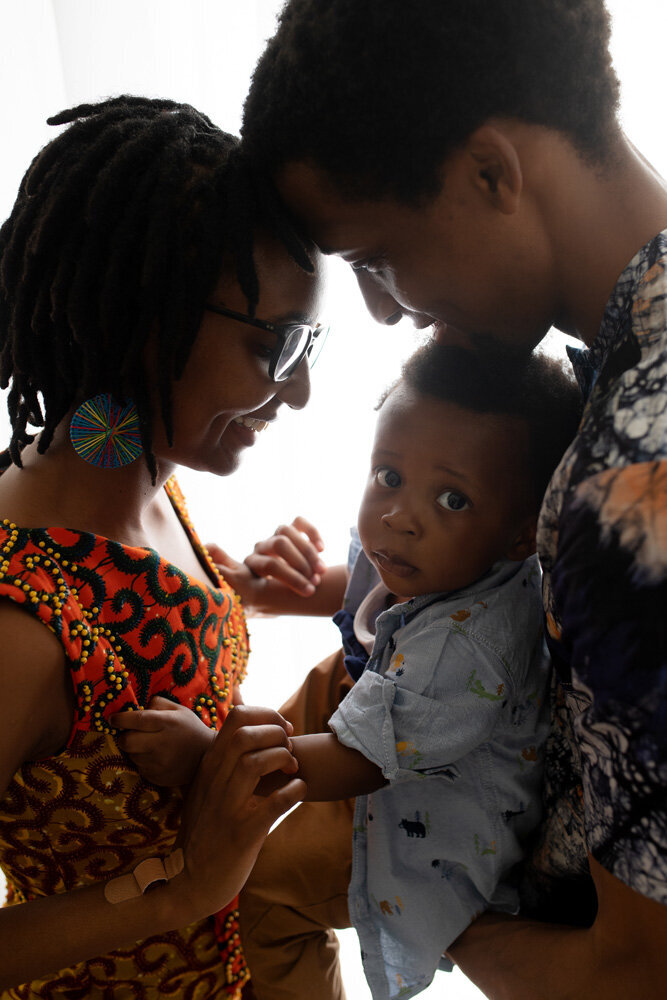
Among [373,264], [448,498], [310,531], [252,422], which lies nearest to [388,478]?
[448,498]

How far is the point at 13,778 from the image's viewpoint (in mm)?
934

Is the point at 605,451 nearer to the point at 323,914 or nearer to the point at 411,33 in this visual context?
the point at 411,33

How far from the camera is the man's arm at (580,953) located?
2.38 ft

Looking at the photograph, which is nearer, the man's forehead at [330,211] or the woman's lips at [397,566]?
the man's forehead at [330,211]

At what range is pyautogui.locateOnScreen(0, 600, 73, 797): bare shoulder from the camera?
33.1 inches

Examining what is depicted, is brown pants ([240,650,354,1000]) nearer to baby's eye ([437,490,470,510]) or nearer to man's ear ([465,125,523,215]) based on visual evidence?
baby's eye ([437,490,470,510])

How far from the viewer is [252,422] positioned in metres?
1.11

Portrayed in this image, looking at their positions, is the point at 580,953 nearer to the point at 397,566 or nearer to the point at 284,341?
the point at 397,566

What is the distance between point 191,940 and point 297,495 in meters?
1.33

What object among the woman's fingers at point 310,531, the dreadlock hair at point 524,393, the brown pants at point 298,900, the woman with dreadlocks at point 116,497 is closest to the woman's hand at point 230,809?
the woman with dreadlocks at point 116,497

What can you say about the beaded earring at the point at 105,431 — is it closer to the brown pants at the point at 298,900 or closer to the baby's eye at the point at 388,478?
the baby's eye at the point at 388,478

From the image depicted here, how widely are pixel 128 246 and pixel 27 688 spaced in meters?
0.49

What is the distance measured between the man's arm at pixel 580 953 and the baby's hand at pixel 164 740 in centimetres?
41

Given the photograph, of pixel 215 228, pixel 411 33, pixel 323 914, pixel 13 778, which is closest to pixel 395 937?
pixel 323 914
